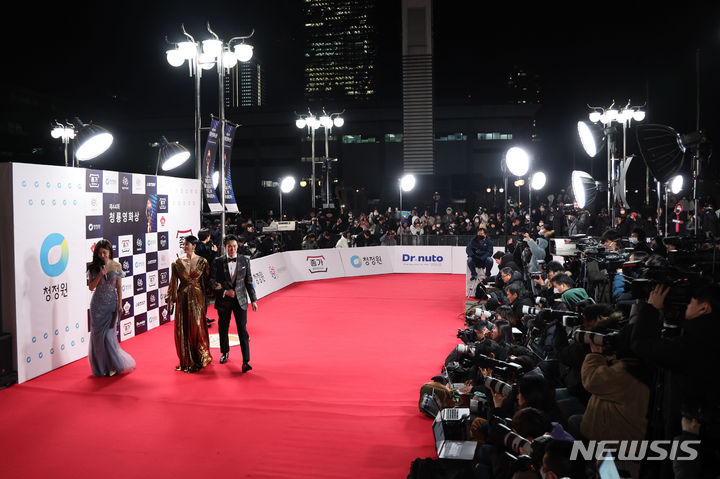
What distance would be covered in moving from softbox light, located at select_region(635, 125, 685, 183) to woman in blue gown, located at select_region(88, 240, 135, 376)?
6.95 meters

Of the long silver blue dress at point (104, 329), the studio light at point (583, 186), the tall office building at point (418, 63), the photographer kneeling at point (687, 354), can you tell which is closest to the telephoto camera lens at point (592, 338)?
the photographer kneeling at point (687, 354)

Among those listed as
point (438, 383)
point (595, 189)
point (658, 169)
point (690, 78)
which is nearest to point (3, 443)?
point (438, 383)

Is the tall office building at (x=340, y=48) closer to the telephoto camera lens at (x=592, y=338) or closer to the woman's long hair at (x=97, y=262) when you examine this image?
the woman's long hair at (x=97, y=262)

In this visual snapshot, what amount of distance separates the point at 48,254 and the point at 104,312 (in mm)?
1298

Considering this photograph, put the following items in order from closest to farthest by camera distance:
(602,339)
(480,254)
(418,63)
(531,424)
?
(531,424) < (602,339) < (480,254) < (418,63)

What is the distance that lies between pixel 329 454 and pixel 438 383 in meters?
1.66

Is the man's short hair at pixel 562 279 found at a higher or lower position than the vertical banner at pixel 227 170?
lower

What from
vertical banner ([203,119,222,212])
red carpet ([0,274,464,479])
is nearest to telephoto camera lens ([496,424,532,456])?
red carpet ([0,274,464,479])

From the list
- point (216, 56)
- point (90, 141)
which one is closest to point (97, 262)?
point (90, 141)

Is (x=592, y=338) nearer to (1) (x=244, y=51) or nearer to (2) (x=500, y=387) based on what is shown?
(2) (x=500, y=387)

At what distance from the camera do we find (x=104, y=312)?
285 inches

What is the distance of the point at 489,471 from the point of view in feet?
12.0

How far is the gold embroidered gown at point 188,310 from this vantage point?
7484mm

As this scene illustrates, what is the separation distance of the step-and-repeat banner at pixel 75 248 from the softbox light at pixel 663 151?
7858 millimetres
